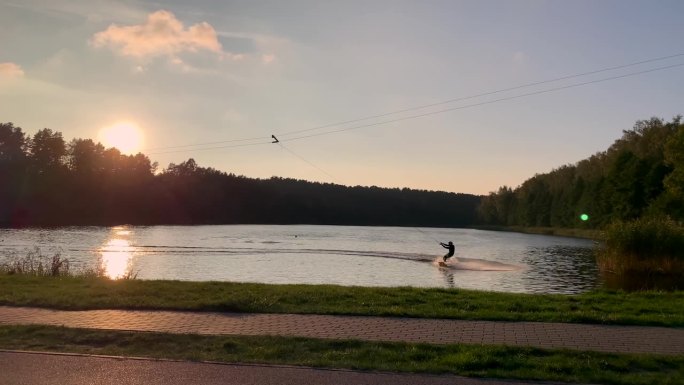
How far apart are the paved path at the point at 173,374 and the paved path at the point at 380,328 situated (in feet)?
7.34

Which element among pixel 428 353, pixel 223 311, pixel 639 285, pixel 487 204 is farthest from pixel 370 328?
pixel 487 204

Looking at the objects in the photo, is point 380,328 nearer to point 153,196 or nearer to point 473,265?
point 473,265

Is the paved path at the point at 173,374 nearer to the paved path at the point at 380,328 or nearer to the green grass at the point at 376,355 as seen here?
the green grass at the point at 376,355

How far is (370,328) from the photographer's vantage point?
40.0 feet

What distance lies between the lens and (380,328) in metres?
12.2

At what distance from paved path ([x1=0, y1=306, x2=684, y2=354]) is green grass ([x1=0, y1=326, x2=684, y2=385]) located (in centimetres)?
70

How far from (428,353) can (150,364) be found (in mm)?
4180

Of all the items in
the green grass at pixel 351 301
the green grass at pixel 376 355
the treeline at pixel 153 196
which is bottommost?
the green grass at pixel 376 355

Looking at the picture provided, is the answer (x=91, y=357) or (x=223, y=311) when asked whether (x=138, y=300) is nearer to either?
(x=223, y=311)

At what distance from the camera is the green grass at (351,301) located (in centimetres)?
1359

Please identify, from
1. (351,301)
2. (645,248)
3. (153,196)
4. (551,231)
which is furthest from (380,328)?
(153,196)

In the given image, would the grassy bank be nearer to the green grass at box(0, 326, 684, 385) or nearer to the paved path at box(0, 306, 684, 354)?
the paved path at box(0, 306, 684, 354)

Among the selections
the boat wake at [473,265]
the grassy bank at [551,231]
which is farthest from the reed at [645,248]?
the grassy bank at [551,231]

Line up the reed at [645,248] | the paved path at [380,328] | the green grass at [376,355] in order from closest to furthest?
the green grass at [376,355] < the paved path at [380,328] < the reed at [645,248]
